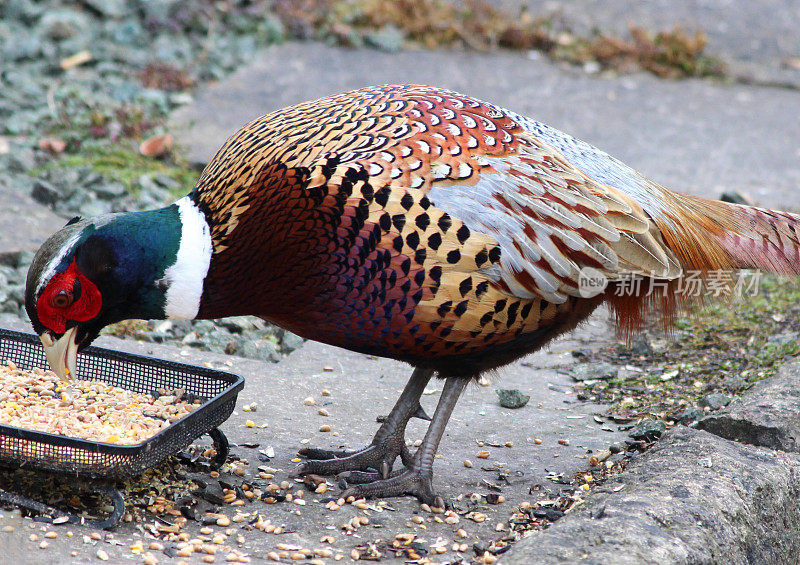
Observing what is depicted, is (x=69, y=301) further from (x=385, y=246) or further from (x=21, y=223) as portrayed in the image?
(x=21, y=223)


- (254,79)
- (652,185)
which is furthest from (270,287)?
(254,79)

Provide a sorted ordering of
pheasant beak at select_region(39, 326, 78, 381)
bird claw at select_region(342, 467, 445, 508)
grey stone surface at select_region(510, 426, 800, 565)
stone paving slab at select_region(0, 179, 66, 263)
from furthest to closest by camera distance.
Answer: stone paving slab at select_region(0, 179, 66, 263) → bird claw at select_region(342, 467, 445, 508) → pheasant beak at select_region(39, 326, 78, 381) → grey stone surface at select_region(510, 426, 800, 565)

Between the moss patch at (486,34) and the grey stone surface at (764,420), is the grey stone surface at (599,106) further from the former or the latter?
the grey stone surface at (764,420)

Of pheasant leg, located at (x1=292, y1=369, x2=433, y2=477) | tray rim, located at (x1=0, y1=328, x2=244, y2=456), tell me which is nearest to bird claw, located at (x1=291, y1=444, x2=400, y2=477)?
pheasant leg, located at (x1=292, y1=369, x2=433, y2=477)

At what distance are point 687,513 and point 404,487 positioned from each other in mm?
937

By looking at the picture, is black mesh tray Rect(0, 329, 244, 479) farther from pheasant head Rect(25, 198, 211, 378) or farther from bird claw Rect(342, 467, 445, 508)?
bird claw Rect(342, 467, 445, 508)

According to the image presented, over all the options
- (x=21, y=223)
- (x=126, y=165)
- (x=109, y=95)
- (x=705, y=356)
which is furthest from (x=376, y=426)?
(x=109, y=95)

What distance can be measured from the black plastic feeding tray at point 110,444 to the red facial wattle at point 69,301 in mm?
315

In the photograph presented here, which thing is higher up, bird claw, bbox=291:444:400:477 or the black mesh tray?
the black mesh tray

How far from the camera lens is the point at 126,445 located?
2.54m

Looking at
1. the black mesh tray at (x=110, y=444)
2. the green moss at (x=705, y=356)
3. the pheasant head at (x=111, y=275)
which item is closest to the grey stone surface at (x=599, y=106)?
the green moss at (x=705, y=356)

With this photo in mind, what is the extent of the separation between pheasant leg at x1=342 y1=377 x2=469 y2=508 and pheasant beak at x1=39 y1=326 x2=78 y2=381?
0.94 m

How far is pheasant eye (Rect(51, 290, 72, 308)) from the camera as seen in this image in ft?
8.71

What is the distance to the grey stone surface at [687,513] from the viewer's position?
7.87 ft
